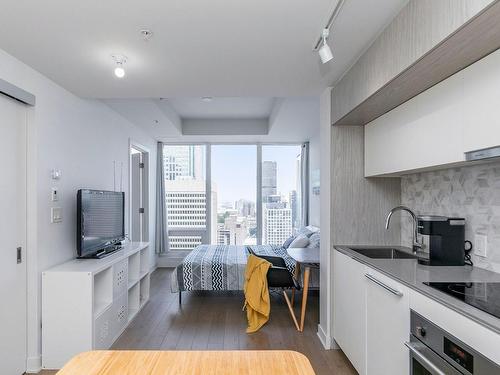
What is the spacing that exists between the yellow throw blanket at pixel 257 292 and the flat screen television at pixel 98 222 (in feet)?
5.04

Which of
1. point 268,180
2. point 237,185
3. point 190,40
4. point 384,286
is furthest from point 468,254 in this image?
point 237,185

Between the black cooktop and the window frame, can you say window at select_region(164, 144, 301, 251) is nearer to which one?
the window frame

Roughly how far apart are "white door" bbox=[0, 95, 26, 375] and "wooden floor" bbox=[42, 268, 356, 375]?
0.36 m

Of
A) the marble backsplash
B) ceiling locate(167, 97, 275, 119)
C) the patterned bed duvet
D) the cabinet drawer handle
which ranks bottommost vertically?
the patterned bed duvet

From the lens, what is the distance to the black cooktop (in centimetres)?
128

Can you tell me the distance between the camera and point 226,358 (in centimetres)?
101

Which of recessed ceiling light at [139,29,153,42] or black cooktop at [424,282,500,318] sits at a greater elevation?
recessed ceiling light at [139,29,153,42]

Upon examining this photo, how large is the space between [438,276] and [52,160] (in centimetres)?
305

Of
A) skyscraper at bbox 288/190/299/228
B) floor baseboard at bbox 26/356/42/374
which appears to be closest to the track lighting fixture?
floor baseboard at bbox 26/356/42/374

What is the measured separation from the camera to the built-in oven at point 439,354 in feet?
3.86

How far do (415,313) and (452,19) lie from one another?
1.32m

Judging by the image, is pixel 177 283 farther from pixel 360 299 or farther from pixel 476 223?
pixel 476 223

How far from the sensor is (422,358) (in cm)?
147

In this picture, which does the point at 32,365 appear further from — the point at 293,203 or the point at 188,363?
the point at 293,203
